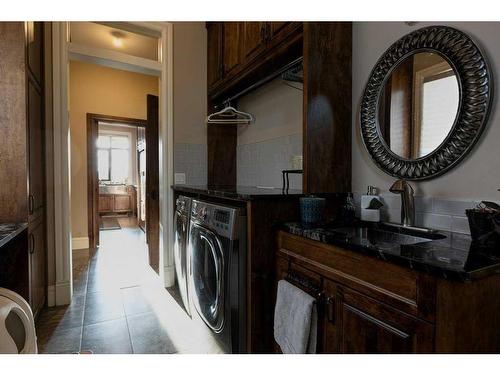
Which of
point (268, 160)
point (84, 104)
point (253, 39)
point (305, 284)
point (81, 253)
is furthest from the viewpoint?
point (84, 104)

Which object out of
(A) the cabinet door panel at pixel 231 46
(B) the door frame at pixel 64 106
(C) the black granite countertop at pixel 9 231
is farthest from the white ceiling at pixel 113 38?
(C) the black granite countertop at pixel 9 231

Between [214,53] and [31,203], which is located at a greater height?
[214,53]

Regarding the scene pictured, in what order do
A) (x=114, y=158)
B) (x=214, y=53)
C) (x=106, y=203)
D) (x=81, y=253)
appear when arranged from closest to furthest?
(x=214, y=53)
(x=81, y=253)
(x=106, y=203)
(x=114, y=158)

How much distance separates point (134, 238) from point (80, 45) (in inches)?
128

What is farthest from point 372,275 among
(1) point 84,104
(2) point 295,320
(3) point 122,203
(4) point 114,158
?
(4) point 114,158

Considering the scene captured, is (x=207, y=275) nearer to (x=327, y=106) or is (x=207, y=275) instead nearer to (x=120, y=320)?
(x=120, y=320)

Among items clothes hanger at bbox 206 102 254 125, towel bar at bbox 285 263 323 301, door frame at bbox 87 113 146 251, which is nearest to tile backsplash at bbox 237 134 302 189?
clothes hanger at bbox 206 102 254 125

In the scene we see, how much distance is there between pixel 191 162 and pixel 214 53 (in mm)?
1074

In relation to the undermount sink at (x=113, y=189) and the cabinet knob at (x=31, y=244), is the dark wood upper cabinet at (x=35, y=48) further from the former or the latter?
the undermount sink at (x=113, y=189)

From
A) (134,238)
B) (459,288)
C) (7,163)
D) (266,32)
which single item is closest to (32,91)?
(7,163)

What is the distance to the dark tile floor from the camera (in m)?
1.75

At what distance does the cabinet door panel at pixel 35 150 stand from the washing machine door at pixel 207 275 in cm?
105

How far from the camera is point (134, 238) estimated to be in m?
4.77

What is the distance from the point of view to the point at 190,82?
276 centimetres
